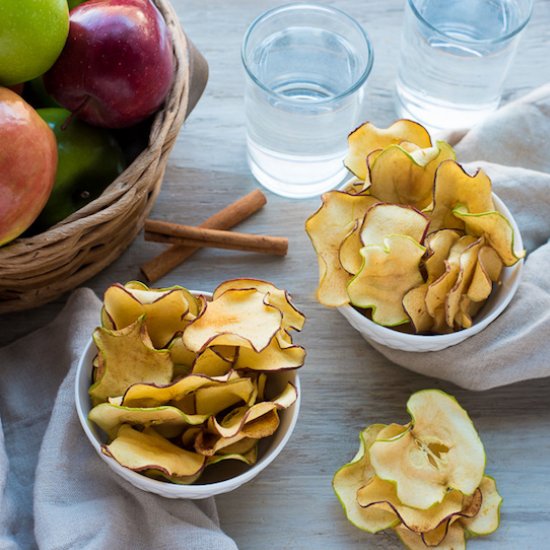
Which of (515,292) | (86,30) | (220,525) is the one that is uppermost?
(86,30)

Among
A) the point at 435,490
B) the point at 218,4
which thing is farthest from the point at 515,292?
the point at 218,4

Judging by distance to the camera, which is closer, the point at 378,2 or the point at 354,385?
the point at 354,385

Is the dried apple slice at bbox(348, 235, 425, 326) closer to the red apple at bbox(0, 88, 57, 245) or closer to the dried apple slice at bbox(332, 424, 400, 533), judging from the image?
the dried apple slice at bbox(332, 424, 400, 533)

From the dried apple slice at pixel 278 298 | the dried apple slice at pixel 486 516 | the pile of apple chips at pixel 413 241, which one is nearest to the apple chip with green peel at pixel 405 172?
the pile of apple chips at pixel 413 241

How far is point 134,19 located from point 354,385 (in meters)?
0.31

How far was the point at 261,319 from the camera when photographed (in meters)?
0.65

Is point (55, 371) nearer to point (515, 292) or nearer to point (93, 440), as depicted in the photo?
point (93, 440)

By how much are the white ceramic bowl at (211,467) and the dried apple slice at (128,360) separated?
0.03 m

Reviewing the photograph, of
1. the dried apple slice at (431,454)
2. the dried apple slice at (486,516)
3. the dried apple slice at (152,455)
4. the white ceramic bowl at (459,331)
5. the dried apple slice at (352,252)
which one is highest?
the dried apple slice at (352,252)

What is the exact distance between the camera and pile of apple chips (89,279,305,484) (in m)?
0.62

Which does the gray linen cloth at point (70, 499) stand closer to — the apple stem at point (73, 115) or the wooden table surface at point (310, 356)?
the wooden table surface at point (310, 356)

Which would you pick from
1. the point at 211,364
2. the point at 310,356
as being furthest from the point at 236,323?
the point at 310,356

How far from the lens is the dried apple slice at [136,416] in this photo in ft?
2.00

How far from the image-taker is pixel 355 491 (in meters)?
0.70
